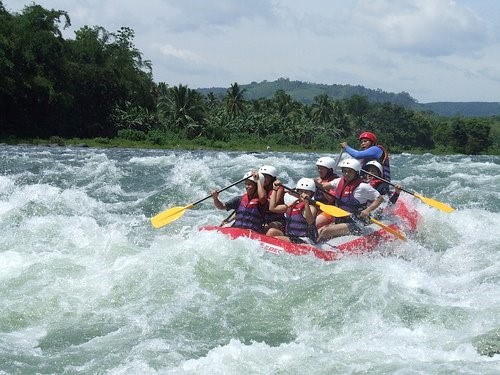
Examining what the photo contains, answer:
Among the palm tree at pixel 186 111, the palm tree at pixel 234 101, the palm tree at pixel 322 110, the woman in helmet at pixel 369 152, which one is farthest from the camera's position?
the palm tree at pixel 322 110

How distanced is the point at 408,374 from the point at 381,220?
4.82 metres

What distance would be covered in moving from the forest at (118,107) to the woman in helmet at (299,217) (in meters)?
32.2

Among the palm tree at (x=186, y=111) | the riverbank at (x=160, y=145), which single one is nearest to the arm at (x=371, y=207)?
the riverbank at (x=160, y=145)

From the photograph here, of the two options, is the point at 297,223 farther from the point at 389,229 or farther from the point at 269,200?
the point at 389,229

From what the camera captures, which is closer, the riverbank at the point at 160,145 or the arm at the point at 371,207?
the arm at the point at 371,207

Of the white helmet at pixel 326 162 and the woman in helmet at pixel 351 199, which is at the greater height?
the white helmet at pixel 326 162

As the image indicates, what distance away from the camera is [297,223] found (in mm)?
8398

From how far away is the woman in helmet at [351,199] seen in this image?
29.0 feet

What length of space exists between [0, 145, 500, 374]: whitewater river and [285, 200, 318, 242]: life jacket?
55 centimetres

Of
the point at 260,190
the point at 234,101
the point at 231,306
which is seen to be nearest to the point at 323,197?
the point at 260,190

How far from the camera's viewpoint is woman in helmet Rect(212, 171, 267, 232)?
8.48 meters

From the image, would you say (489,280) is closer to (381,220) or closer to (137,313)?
(381,220)

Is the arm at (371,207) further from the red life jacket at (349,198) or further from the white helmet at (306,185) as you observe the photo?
the white helmet at (306,185)

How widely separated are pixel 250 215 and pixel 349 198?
136 cm
